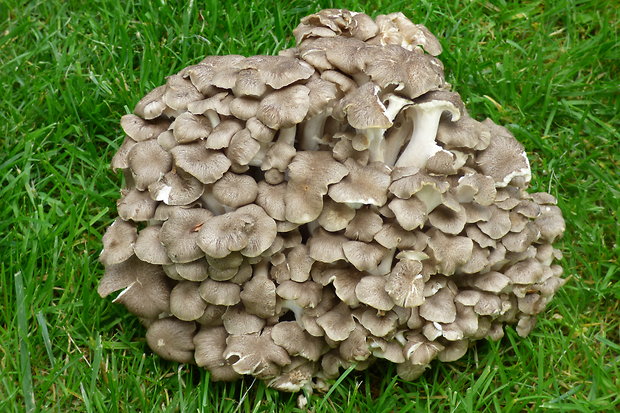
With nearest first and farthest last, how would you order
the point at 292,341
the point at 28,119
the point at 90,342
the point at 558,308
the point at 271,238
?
1. the point at 271,238
2. the point at 292,341
3. the point at 90,342
4. the point at 558,308
5. the point at 28,119

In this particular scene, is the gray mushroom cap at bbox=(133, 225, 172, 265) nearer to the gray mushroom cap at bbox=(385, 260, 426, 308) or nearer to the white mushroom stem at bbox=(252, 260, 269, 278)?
the white mushroom stem at bbox=(252, 260, 269, 278)

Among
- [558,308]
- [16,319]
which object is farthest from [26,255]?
[558,308]

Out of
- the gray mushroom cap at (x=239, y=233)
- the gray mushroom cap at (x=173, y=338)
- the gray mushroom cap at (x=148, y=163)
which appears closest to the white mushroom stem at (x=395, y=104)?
the gray mushroom cap at (x=239, y=233)

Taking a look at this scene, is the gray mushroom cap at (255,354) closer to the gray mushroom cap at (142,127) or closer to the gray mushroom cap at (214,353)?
the gray mushroom cap at (214,353)

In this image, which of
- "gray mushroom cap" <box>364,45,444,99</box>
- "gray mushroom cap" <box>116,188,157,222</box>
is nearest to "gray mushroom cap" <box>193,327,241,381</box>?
"gray mushroom cap" <box>116,188,157,222</box>

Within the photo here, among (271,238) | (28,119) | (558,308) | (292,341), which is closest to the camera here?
(271,238)

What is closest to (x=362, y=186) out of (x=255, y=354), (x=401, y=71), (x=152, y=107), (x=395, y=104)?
(x=395, y=104)

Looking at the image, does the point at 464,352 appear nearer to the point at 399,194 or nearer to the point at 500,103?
the point at 399,194
